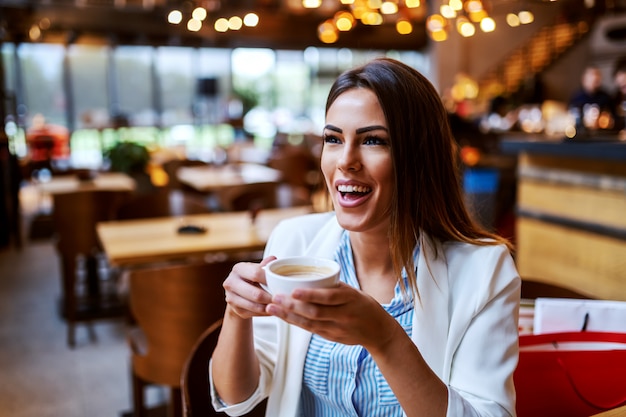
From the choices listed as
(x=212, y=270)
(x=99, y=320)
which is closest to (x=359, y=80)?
(x=212, y=270)

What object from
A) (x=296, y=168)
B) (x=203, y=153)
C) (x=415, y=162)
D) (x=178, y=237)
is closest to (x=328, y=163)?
(x=415, y=162)

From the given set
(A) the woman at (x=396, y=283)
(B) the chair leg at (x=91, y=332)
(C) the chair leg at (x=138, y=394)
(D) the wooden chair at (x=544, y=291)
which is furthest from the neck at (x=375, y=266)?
(B) the chair leg at (x=91, y=332)

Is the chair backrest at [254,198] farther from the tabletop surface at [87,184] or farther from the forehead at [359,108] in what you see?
the forehead at [359,108]

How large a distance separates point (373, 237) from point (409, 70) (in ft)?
1.25

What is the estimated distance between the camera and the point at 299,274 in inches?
37.8

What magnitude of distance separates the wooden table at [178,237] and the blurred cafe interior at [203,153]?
0.02 m

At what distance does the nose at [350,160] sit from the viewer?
4.06ft

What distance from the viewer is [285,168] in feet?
22.5

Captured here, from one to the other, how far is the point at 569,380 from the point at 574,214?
1.93 meters

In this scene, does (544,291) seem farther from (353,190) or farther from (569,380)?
(353,190)

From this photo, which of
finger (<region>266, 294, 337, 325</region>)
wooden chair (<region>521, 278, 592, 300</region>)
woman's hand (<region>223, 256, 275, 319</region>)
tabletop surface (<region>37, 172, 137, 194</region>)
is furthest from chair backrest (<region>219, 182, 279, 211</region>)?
finger (<region>266, 294, 337, 325</region>)

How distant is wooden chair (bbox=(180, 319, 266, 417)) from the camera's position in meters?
1.42

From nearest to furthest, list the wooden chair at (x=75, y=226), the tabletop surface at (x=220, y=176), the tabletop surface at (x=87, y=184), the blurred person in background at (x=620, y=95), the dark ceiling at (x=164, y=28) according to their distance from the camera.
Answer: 1. the wooden chair at (x=75, y=226)
2. the blurred person in background at (x=620, y=95)
3. the tabletop surface at (x=87, y=184)
4. the tabletop surface at (x=220, y=176)
5. the dark ceiling at (x=164, y=28)

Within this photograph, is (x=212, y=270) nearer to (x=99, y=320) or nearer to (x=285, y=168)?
(x=99, y=320)
